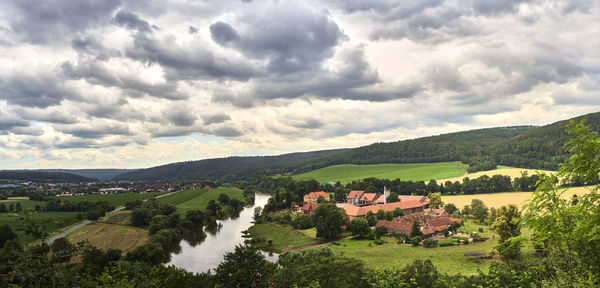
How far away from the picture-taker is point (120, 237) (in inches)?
2180

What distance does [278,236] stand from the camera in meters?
56.9

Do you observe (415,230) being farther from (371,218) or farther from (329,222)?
(329,222)

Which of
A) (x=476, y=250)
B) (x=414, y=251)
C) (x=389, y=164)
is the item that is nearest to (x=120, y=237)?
(x=414, y=251)

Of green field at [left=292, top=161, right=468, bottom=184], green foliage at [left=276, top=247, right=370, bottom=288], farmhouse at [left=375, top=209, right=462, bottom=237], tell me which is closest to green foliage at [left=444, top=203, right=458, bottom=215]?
farmhouse at [left=375, top=209, right=462, bottom=237]

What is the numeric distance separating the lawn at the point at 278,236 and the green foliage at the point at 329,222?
243 centimetres

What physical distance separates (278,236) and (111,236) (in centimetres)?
3105

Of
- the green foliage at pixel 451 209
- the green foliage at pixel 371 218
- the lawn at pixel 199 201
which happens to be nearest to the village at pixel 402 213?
the green foliage at pixel 371 218

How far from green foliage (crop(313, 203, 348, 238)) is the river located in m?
10.9

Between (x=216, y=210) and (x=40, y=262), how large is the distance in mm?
80513

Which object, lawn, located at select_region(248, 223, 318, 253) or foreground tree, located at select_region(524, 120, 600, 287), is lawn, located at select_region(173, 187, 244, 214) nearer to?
lawn, located at select_region(248, 223, 318, 253)

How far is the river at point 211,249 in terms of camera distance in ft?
136

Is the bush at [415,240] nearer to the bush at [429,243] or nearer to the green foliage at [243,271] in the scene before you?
the bush at [429,243]

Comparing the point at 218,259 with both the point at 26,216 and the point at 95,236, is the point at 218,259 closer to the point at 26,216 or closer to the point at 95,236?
the point at 95,236

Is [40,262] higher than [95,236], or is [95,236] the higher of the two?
[40,262]
